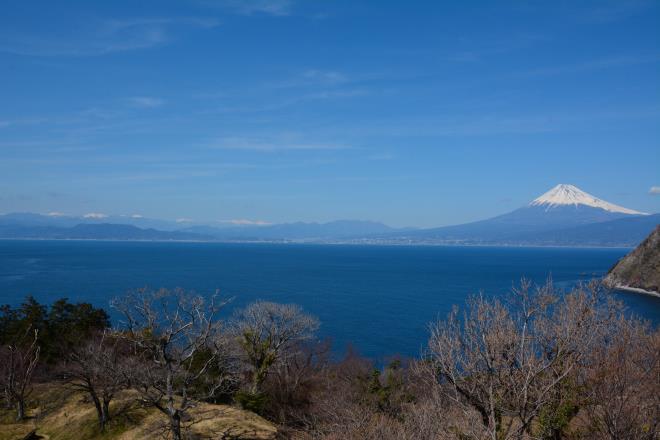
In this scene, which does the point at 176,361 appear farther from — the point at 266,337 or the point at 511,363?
the point at 511,363

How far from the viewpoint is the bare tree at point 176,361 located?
80.2 ft

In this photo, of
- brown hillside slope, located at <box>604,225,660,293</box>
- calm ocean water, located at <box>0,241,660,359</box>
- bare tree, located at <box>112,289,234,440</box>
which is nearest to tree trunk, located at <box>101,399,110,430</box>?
bare tree, located at <box>112,289,234,440</box>

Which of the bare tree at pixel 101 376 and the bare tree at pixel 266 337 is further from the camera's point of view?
the bare tree at pixel 266 337

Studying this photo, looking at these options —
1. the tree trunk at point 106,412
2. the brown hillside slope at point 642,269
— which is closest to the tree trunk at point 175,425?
Result: the tree trunk at point 106,412

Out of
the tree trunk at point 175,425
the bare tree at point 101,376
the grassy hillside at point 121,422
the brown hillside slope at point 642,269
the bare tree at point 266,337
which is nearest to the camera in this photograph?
the tree trunk at point 175,425

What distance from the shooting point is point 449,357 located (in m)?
16.0

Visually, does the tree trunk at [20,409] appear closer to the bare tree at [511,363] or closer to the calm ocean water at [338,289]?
the bare tree at [511,363]

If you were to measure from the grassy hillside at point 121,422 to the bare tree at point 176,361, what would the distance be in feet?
3.62

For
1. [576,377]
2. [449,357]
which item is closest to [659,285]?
[576,377]

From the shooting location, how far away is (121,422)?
3072 cm

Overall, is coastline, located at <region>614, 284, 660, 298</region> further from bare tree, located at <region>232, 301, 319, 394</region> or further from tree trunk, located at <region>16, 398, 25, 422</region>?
tree trunk, located at <region>16, 398, 25, 422</region>

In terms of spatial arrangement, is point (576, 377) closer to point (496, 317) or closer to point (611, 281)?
point (496, 317)

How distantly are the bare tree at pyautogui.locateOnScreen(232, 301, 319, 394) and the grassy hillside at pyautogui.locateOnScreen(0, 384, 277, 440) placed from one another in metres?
4.78

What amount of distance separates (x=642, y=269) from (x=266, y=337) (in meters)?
114
